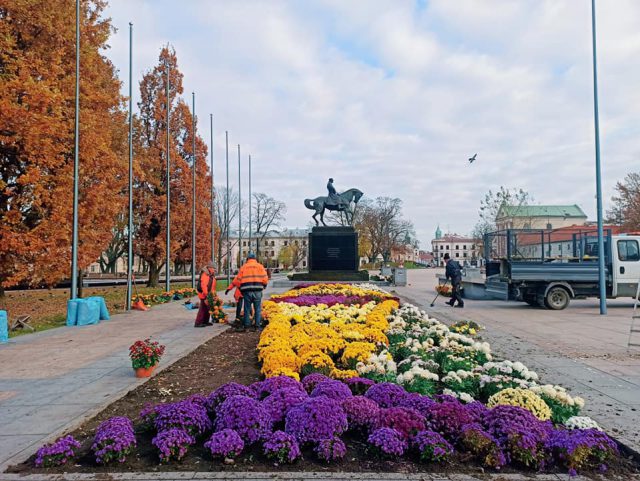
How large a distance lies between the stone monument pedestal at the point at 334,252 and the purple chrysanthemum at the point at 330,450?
A: 24280 millimetres

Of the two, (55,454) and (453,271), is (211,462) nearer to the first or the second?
(55,454)

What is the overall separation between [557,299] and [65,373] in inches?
606

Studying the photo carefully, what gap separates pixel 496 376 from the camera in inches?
219

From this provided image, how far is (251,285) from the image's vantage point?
1062 cm

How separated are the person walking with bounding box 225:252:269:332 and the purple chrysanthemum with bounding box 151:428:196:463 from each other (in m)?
6.62


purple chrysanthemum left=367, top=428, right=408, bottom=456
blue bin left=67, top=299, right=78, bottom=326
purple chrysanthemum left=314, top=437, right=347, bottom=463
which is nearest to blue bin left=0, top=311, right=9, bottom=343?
blue bin left=67, top=299, right=78, bottom=326

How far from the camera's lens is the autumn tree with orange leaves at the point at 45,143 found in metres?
14.7

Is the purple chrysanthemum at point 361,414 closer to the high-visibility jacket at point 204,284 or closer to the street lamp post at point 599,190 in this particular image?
the high-visibility jacket at point 204,284

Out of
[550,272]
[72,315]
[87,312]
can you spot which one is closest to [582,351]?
[550,272]

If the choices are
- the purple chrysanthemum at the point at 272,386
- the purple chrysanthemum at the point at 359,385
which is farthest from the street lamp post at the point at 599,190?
the purple chrysanthemum at the point at 272,386

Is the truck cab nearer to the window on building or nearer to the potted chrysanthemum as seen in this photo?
the window on building

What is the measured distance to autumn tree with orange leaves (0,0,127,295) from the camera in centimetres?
1466

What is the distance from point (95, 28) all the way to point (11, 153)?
7.31m

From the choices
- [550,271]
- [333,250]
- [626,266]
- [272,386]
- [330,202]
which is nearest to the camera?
[272,386]
